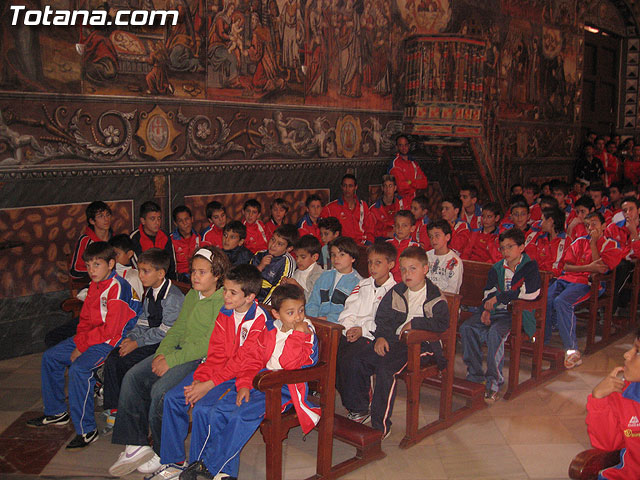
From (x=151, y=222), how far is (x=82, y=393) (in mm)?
2484

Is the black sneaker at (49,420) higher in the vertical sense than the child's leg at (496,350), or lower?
lower

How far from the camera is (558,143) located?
45.6ft

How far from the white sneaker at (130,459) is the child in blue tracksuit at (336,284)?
164 cm

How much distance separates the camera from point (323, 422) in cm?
382

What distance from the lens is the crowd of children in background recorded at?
378 centimetres

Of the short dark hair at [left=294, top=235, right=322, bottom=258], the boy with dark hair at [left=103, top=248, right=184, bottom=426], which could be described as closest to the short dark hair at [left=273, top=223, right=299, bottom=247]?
the short dark hair at [left=294, top=235, right=322, bottom=258]

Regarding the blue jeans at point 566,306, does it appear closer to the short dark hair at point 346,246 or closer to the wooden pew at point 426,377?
the wooden pew at point 426,377

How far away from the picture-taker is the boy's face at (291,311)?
12.2ft

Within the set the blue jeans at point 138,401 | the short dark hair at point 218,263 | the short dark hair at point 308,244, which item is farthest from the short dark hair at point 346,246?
the blue jeans at point 138,401

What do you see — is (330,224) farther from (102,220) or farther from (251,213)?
(102,220)

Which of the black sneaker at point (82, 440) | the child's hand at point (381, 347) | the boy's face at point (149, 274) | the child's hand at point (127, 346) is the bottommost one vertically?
the black sneaker at point (82, 440)

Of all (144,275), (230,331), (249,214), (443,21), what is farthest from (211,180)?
(443,21)

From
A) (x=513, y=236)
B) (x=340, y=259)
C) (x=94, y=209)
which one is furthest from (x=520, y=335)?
(x=94, y=209)

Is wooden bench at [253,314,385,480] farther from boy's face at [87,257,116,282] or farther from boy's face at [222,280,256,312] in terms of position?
boy's face at [87,257,116,282]
